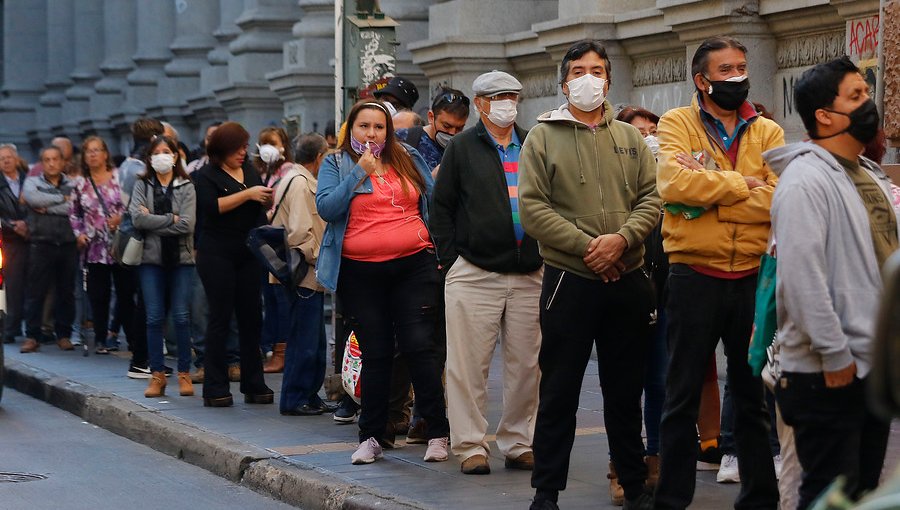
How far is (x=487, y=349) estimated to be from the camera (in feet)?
26.9

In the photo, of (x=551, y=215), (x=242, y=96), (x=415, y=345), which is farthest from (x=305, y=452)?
(x=242, y=96)

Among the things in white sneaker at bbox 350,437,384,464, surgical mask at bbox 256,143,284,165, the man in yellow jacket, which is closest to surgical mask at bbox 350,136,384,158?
white sneaker at bbox 350,437,384,464

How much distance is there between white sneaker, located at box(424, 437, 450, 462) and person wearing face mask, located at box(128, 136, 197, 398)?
358 centimetres

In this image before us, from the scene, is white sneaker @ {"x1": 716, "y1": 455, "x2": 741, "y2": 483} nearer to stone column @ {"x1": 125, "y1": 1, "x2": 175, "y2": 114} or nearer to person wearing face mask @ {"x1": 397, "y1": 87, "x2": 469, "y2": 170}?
person wearing face mask @ {"x1": 397, "y1": 87, "x2": 469, "y2": 170}

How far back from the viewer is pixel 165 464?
31.0 ft

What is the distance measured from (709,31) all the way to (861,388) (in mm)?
7007

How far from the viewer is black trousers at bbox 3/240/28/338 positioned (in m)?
15.8

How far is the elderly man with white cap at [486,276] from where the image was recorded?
7.96 m

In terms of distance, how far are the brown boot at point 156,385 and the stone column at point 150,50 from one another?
1845 centimetres

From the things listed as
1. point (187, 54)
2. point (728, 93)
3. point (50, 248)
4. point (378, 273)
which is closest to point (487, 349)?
point (378, 273)

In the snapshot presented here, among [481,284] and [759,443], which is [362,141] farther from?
[759,443]

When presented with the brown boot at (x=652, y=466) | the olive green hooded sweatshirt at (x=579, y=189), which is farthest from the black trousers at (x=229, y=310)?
the olive green hooded sweatshirt at (x=579, y=189)

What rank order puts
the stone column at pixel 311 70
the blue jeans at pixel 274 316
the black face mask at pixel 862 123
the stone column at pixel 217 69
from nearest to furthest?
the black face mask at pixel 862 123, the blue jeans at pixel 274 316, the stone column at pixel 311 70, the stone column at pixel 217 69

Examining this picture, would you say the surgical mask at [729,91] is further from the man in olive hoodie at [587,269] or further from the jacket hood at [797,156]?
the jacket hood at [797,156]
